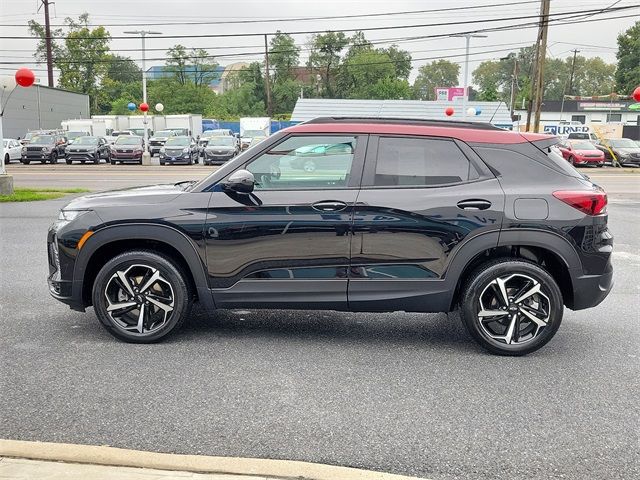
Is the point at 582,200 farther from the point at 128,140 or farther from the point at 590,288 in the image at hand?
the point at 128,140

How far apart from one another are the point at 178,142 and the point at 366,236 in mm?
30297

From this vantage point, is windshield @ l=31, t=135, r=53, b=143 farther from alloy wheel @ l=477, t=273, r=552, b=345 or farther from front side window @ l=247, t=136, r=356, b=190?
alloy wheel @ l=477, t=273, r=552, b=345

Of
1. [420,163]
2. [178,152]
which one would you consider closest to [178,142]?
[178,152]

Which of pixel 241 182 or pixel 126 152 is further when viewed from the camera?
pixel 126 152

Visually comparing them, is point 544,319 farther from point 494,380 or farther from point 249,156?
point 249,156

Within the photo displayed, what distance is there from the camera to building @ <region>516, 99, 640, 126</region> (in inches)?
3130

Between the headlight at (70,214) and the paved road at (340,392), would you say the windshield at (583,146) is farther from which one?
the headlight at (70,214)

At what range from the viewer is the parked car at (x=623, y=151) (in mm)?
33219

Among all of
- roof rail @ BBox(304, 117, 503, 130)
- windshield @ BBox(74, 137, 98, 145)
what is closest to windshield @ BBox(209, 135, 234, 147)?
windshield @ BBox(74, 137, 98, 145)

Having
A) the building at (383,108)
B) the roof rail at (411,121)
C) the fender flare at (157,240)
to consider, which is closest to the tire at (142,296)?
the fender flare at (157,240)

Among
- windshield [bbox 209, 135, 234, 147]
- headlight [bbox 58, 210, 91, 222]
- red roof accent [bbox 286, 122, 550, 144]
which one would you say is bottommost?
windshield [bbox 209, 135, 234, 147]

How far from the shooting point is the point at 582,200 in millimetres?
4758

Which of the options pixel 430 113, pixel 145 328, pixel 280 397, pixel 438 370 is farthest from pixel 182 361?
pixel 430 113

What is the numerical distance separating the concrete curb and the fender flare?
5.93 feet
